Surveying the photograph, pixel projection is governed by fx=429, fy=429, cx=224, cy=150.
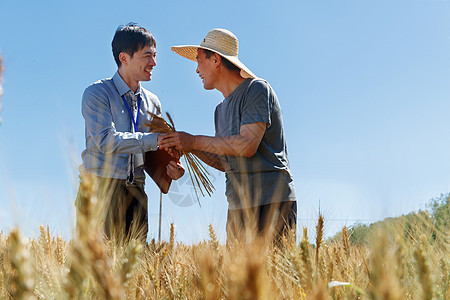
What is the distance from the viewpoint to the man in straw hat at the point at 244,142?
2.60m

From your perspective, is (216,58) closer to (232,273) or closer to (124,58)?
(124,58)

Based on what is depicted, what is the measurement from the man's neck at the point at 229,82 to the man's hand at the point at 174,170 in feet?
2.45

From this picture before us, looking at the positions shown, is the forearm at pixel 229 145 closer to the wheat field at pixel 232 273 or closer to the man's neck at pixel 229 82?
the man's neck at pixel 229 82

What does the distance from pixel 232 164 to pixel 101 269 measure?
2.10 metres

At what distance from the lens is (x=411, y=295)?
149 cm

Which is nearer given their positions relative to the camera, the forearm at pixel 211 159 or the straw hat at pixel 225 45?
the straw hat at pixel 225 45

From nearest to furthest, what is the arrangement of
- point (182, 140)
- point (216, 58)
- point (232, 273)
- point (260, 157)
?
point (232, 273)
point (260, 157)
point (182, 140)
point (216, 58)

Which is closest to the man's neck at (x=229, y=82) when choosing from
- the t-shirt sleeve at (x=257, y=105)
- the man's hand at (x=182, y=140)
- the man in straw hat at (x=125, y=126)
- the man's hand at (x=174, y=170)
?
the t-shirt sleeve at (x=257, y=105)

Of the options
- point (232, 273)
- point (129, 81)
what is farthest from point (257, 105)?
point (232, 273)

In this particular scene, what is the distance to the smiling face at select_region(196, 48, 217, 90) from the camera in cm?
301

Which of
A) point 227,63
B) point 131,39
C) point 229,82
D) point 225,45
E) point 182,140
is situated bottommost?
point 182,140

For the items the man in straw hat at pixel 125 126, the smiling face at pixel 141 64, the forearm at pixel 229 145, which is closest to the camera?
the forearm at pixel 229 145

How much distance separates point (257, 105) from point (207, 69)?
617 millimetres

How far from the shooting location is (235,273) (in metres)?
0.71
